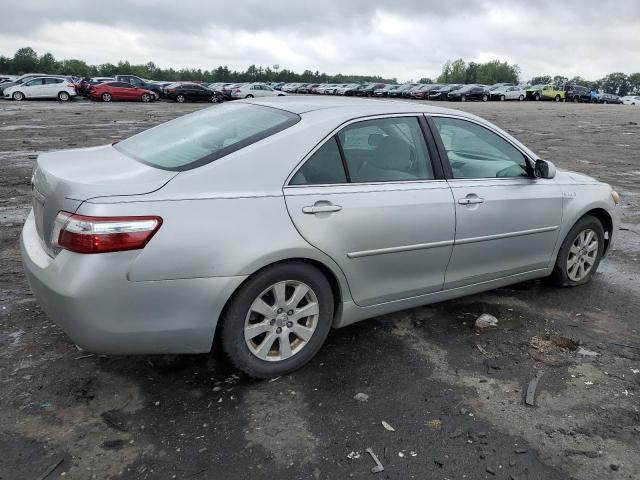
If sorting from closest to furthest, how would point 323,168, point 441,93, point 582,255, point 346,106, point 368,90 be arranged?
1. point 323,168
2. point 346,106
3. point 582,255
4. point 441,93
5. point 368,90

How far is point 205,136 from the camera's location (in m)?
3.56

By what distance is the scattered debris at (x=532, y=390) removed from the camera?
3201 millimetres

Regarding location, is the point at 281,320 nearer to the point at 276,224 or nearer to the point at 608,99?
the point at 276,224

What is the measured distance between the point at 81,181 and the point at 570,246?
12.8 feet

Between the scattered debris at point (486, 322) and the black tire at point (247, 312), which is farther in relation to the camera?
the scattered debris at point (486, 322)

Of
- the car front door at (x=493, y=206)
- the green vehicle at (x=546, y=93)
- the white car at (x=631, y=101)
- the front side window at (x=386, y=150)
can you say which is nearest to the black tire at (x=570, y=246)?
the car front door at (x=493, y=206)

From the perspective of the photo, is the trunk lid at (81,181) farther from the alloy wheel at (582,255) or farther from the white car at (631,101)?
the white car at (631,101)

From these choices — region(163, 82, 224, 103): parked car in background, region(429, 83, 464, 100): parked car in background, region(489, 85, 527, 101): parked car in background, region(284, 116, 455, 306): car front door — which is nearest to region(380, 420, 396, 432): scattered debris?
region(284, 116, 455, 306): car front door

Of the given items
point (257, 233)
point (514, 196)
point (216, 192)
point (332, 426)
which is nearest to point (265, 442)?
point (332, 426)

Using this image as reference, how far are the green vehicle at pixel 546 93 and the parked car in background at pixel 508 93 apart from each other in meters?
1.46

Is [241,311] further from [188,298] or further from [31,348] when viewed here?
[31,348]

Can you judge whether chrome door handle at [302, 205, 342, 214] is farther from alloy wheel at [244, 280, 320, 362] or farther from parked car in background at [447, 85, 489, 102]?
parked car in background at [447, 85, 489, 102]

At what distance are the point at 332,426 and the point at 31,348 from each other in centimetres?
206

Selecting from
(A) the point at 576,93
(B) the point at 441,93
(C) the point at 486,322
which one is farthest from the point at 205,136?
(A) the point at 576,93
